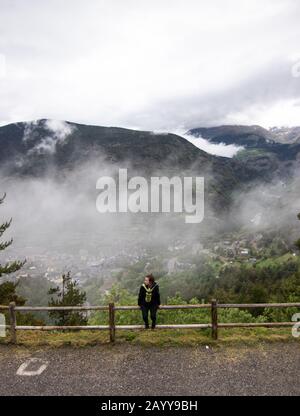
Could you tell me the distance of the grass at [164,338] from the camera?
1266 centimetres

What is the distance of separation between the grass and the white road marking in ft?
3.20

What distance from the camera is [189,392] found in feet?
32.7

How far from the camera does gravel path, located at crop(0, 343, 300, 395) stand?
10125 mm

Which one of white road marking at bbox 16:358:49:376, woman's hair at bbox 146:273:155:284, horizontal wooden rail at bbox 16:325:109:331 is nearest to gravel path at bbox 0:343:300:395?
white road marking at bbox 16:358:49:376

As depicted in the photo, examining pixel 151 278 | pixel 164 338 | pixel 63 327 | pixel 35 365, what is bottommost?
pixel 35 365

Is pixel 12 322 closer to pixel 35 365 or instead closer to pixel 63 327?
pixel 63 327

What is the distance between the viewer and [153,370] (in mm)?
11070

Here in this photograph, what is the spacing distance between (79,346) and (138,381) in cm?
314

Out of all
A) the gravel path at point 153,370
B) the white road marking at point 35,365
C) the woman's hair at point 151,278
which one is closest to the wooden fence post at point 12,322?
the gravel path at point 153,370

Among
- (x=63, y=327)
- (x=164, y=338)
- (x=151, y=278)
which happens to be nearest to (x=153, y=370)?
(x=164, y=338)

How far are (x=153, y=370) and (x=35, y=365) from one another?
3.98 m

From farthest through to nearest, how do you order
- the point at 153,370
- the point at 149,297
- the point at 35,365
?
the point at 149,297 < the point at 35,365 < the point at 153,370

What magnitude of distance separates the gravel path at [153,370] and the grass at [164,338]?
Result: 29 cm
